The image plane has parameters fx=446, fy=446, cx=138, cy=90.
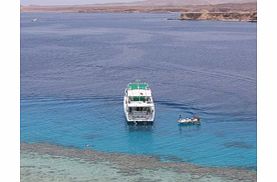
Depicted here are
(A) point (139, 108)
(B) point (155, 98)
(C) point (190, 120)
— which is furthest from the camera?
(B) point (155, 98)

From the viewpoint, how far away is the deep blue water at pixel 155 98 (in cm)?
4141

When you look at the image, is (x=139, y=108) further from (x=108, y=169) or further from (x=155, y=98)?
(x=108, y=169)

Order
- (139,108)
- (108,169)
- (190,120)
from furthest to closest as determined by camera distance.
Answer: (139,108)
(190,120)
(108,169)

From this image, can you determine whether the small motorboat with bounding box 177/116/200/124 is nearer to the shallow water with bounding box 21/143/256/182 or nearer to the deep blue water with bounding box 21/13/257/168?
the deep blue water with bounding box 21/13/257/168

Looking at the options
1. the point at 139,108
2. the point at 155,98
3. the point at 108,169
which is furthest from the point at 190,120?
the point at 108,169

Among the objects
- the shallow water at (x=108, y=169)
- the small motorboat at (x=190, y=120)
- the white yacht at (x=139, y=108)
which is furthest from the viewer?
the small motorboat at (x=190, y=120)

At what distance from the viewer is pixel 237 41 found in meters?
123

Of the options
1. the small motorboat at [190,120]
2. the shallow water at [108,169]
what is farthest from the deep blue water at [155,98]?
the shallow water at [108,169]

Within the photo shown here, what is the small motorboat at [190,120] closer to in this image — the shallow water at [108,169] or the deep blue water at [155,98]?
the deep blue water at [155,98]

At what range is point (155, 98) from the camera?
5916 cm

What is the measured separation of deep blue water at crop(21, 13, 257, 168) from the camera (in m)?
41.4

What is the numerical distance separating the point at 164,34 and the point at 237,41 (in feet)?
99.6
